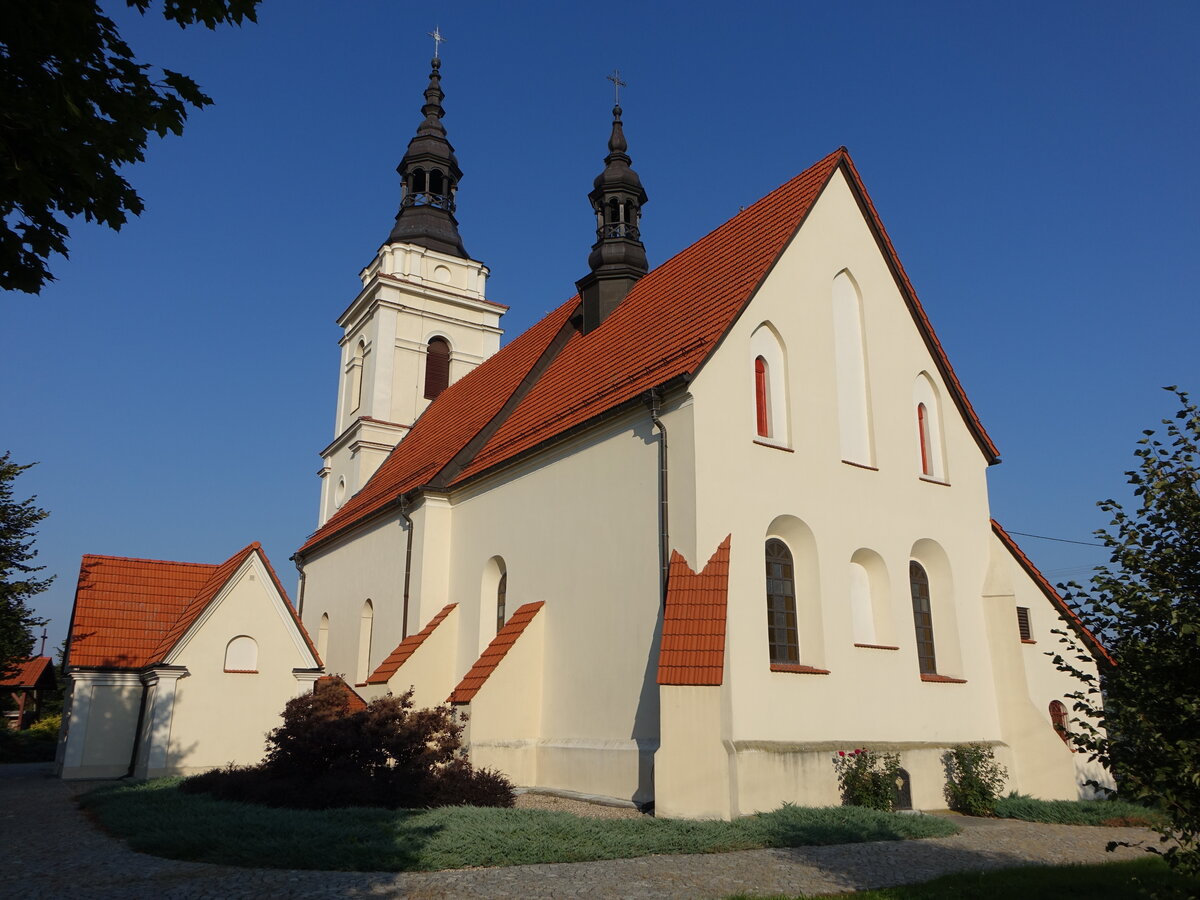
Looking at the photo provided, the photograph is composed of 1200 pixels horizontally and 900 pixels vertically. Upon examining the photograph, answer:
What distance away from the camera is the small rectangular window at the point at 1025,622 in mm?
17016

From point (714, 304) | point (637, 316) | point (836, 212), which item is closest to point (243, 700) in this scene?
point (637, 316)

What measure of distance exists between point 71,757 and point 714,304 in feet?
48.6

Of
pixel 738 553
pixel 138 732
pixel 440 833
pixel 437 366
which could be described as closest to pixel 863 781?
pixel 738 553

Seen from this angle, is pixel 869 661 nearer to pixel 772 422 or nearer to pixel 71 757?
pixel 772 422

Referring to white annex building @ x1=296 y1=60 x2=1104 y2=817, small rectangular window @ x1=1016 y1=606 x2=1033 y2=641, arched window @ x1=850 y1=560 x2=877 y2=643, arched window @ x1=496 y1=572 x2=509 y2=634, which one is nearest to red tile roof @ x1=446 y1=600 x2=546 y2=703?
white annex building @ x1=296 y1=60 x2=1104 y2=817

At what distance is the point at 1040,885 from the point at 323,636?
2141 centimetres

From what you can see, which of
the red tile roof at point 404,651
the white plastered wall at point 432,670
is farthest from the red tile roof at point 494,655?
the red tile roof at point 404,651

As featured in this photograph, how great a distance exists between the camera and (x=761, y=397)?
46.9 feet

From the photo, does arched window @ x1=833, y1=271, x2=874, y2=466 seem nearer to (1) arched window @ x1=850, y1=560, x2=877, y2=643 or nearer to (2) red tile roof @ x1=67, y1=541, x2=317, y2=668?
(1) arched window @ x1=850, y1=560, x2=877, y2=643

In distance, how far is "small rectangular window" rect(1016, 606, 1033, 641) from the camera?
17.0 m

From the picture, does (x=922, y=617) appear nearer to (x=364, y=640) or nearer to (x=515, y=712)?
(x=515, y=712)

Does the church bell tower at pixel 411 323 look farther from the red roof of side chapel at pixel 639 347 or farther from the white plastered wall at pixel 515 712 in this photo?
the white plastered wall at pixel 515 712

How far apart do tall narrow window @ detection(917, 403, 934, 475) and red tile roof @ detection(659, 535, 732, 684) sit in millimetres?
5409

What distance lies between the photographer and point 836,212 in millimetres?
15875
